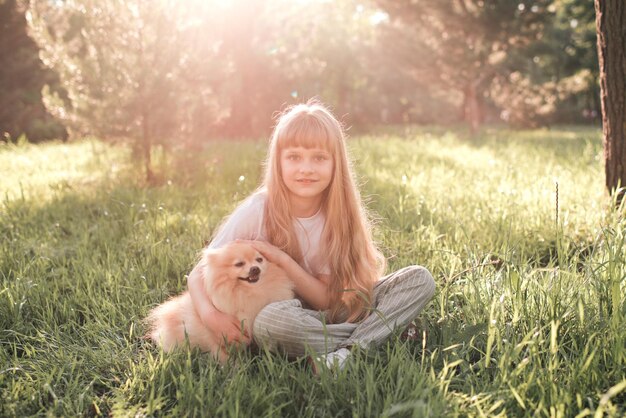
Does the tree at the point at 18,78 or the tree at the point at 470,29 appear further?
the tree at the point at 470,29

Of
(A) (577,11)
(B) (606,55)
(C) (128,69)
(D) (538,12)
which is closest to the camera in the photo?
(B) (606,55)

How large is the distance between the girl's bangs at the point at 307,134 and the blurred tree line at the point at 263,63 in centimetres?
194

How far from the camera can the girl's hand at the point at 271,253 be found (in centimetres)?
234

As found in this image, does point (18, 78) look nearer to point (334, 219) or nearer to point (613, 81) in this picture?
point (334, 219)

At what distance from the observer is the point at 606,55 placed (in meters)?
3.60

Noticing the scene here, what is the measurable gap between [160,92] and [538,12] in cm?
1341

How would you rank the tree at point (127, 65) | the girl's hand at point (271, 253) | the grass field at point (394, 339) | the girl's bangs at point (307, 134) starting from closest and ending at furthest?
1. the grass field at point (394, 339)
2. the girl's hand at point (271, 253)
3. the girl's bangs at point (307, 134)
4. the tree at point (127, 65)

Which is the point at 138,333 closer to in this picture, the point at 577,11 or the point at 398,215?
the point at 398,215

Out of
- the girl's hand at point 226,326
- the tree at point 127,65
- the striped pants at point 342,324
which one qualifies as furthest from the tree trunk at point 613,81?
the tree at point 127,65

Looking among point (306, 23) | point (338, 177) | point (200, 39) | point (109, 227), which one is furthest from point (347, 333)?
point (306, 23)

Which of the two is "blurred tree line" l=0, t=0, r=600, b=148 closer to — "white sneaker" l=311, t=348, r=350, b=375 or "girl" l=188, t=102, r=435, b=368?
"girl" l=188, t=102, r=435, b=368

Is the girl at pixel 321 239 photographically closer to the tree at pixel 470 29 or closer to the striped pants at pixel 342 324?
the striped pants at pixel 342 324

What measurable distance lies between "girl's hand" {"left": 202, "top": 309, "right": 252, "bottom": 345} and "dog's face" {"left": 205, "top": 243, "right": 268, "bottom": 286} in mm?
146

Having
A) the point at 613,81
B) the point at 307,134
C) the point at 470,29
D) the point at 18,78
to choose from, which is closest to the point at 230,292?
the point at 307,134
